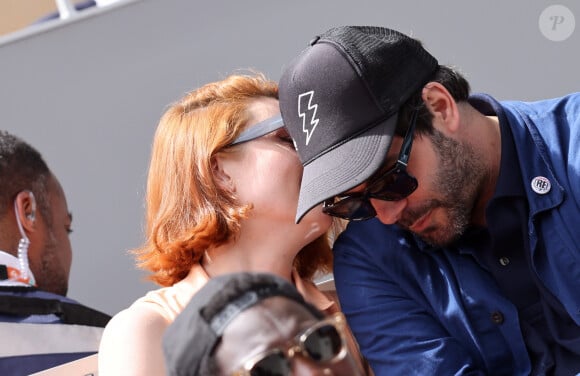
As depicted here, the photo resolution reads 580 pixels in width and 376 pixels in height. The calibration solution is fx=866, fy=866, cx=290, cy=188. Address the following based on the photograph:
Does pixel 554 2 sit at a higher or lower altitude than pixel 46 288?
higher

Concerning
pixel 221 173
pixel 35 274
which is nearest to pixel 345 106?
pixel 221 173

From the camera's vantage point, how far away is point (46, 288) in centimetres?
285

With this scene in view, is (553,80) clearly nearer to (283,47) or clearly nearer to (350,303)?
(283,47)

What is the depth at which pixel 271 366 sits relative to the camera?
106 cm

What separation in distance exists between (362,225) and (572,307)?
63 cm

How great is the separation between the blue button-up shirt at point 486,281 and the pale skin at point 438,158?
0.21 feet

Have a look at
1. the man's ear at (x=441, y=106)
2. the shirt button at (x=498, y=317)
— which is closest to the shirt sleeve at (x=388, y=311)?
the shirt button at (x=498, y=317)

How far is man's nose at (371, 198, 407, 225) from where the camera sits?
2.27m

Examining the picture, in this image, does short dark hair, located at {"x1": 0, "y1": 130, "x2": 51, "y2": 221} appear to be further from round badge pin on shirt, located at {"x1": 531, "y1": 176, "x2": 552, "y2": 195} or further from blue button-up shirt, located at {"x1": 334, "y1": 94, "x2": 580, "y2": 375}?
round badge pin on shirt, located at {"x1": 531, "y1": 176, "x2": 552, "y2": 195}

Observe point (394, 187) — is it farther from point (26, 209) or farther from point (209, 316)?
point (26, 209)

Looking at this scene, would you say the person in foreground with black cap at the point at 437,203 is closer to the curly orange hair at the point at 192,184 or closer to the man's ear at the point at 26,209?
the curly orange hair at the point at 192,184

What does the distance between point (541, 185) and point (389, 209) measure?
15.6 inches

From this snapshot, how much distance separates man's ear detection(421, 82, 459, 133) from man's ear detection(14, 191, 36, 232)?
141 cm

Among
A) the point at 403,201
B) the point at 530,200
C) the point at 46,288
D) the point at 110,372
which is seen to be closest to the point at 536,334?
the point at 530,200
